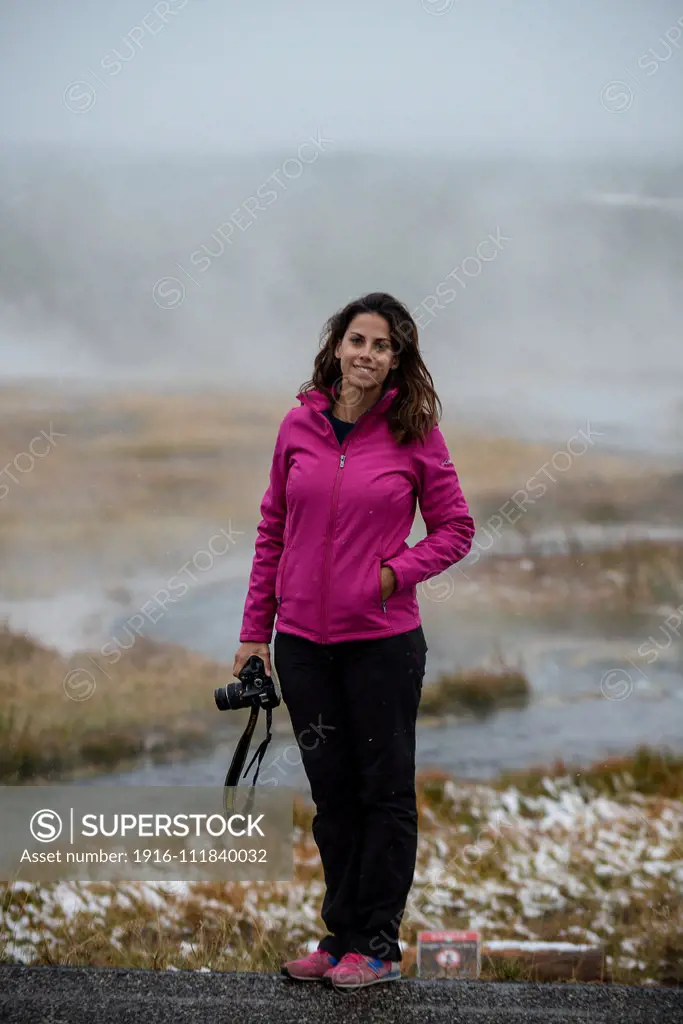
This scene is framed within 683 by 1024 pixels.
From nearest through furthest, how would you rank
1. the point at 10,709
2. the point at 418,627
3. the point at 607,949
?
the point at 418,627, the point at 607,949, the point at 10,709

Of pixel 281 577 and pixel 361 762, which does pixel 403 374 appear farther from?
pixel 361 762

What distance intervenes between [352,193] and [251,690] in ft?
6.22

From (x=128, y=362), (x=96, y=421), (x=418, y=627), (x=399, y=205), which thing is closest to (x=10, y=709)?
(x=96, y=421)

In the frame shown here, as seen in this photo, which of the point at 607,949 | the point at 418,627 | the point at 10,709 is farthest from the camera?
the point at 10,709

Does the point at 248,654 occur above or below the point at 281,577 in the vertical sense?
below

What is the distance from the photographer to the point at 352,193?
3521 millimetres

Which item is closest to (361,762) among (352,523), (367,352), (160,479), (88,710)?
(352,523)

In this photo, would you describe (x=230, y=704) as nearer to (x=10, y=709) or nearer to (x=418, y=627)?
(x=418, y=627)

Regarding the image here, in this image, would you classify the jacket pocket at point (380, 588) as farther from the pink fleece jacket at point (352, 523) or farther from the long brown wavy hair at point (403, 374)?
the long brown wavy hair at point (403, 374)

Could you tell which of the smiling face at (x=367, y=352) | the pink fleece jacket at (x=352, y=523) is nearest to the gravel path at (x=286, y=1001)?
the pink fleece jacket at (x=352, y=523)

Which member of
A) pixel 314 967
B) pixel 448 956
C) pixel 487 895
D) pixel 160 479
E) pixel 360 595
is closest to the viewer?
pixel 360 595

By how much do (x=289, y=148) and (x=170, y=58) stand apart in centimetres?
52

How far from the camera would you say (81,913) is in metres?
3.13

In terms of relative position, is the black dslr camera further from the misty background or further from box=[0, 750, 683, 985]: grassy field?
the misty background
